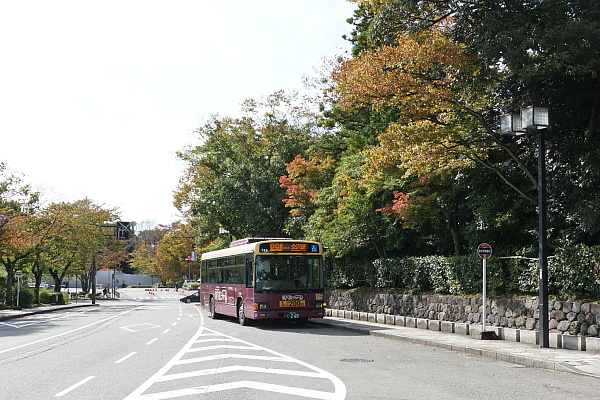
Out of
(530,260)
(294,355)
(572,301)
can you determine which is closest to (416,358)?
(294,355)

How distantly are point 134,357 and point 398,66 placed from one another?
1071cm

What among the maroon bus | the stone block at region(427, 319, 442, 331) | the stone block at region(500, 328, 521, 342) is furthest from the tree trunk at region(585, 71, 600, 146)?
the maroon bus

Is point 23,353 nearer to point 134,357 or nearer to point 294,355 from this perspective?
point 134,357

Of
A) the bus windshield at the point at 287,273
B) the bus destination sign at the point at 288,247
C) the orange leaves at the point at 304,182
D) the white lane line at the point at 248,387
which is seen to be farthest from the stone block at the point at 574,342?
the orange leaves at the point at 304,182

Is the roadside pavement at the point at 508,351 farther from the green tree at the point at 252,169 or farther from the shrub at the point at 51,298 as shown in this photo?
the shrub at the point at 51,298

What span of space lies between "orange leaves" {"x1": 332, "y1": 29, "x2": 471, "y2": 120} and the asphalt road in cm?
718

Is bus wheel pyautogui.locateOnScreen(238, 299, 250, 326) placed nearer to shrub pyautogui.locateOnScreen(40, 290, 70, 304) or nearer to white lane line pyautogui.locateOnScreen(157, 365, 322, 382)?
white lane line pyautogui.locateOnScreen(157, 365, 322, 382)

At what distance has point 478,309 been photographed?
59.7 ft

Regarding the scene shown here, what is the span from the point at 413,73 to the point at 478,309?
25.8ft

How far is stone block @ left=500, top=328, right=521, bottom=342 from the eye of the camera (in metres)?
15.2

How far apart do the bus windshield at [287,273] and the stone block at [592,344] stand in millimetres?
10599

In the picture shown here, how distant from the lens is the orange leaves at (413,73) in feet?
51.9

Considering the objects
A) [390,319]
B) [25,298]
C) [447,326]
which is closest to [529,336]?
[447,326]

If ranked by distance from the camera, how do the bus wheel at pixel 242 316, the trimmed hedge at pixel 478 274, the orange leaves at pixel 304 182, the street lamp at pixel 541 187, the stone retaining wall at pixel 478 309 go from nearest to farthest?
the street lamp at pixel 541 187
the stone retaining wall at pixel 478 309
the trimmed hedge at pixel 478 274
the bus wheel at pixel 242 316
the orange leaves at pixel 304 182
